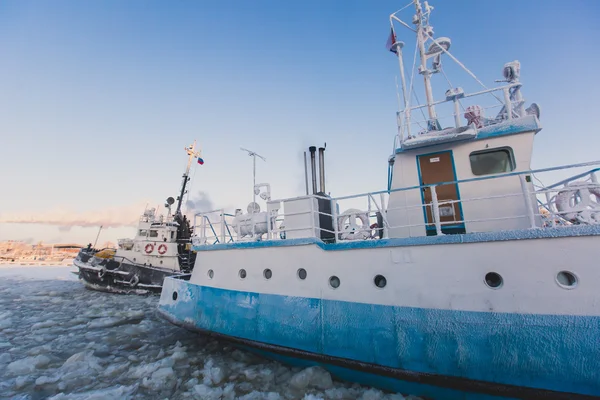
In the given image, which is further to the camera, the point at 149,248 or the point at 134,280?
the point at 149,248

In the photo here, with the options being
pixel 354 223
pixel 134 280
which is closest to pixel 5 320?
pixel 134 280

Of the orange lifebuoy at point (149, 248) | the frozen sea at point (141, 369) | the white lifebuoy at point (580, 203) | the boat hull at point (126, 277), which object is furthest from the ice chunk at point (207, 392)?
the orange lifebuoy at point (149, 248)

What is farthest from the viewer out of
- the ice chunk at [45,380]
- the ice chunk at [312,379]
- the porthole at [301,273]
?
the porthole at [301,273]

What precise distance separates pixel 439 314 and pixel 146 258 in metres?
23.0

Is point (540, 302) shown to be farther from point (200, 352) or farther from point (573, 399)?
point (200, 352)

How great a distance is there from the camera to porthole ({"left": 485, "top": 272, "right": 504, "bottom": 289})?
4.55 metres

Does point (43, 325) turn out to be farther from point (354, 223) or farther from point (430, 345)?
point (430, 345)

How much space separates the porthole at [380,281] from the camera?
5326mm

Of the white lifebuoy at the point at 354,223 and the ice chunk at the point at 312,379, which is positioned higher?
the white lifebuoy at the point at 354,223

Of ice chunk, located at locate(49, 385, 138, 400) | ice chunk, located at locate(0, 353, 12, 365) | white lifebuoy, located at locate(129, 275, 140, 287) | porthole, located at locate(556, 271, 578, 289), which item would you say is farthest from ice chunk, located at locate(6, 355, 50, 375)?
white lifebuoy, located at locate(129, 275, 140, 287)

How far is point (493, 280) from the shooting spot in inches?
182

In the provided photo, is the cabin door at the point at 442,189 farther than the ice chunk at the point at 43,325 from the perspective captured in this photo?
No

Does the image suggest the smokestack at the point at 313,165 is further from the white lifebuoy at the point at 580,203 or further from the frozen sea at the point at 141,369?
the white lifebuoy at the point at 580,203

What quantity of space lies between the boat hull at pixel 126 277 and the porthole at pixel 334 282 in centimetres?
1702
